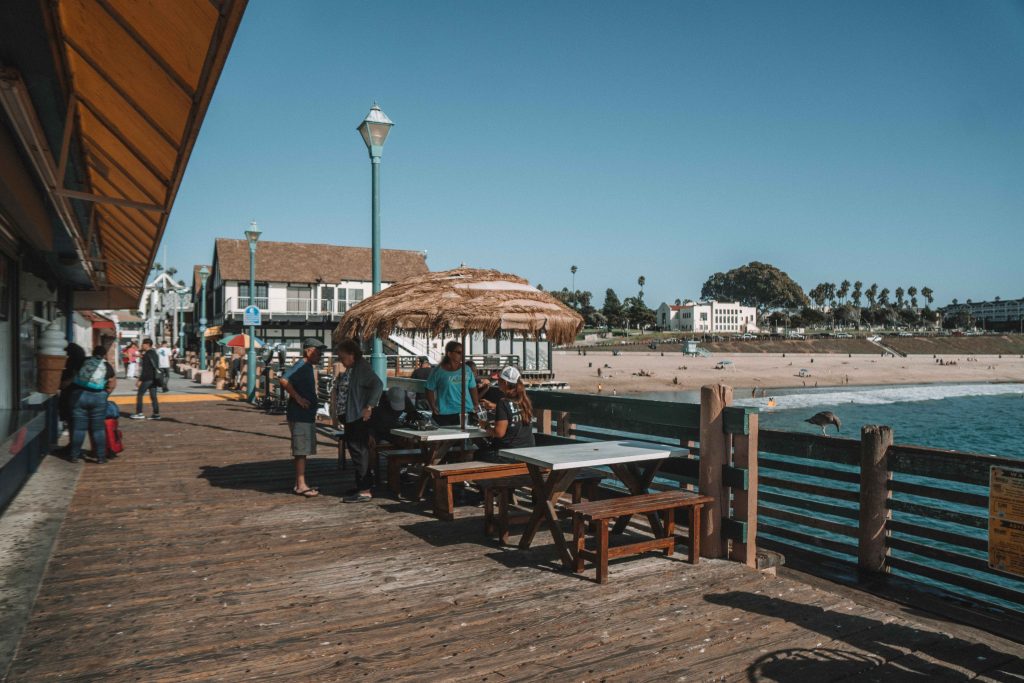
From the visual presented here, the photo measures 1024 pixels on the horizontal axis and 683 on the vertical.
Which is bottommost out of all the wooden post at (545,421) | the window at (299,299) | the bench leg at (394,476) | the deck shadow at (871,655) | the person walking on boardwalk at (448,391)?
the deck shadow at (871,655)

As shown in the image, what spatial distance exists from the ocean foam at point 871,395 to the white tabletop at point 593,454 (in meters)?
39.7

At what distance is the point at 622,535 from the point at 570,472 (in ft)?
3.75

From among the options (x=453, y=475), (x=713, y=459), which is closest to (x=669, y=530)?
(x=713, y=459)

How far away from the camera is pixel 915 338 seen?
131500 mm

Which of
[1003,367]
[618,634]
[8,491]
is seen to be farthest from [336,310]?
[1003,367]

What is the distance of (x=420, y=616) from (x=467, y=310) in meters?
3.23

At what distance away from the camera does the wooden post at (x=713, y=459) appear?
5527 mm

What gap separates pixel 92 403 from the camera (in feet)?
32.0

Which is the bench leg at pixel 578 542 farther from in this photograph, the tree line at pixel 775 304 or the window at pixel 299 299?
the tree line at pixel 775 304

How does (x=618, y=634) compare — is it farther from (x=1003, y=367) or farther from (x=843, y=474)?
(x=1003, y=367)

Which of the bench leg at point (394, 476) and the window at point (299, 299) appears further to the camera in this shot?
the window at point (299, 299)

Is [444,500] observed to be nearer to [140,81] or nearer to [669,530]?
[669,530]

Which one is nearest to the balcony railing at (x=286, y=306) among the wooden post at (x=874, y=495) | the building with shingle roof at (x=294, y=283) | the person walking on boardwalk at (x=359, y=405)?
the building with shingle roof at (x=294, y=283)

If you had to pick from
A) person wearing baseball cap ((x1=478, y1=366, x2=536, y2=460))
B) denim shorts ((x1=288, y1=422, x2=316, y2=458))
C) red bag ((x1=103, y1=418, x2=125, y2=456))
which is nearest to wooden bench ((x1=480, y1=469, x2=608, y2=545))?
person wearing baseball cap ((x1=478, y1=366, x2=536, y2=460))
